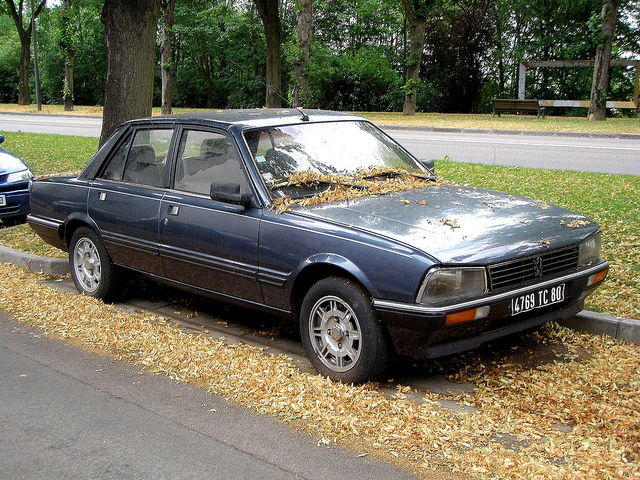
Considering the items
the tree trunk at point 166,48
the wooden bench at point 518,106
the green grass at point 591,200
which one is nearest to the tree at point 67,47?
the tree trunk at point 166,48

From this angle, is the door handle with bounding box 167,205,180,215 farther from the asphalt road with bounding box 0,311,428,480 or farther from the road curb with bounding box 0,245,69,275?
the road curb with bounding box 0,245,69,275

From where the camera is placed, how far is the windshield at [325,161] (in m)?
5.05

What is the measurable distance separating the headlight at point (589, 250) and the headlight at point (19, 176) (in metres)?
8.08

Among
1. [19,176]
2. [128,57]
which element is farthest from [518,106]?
[19,176]

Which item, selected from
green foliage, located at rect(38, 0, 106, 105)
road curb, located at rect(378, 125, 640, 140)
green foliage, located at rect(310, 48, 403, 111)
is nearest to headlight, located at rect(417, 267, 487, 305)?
road curb, located at rect(378, 125, 640, 140)

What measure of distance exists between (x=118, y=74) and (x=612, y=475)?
764cm

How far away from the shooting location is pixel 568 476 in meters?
3.24

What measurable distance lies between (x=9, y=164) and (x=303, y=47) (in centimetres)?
1464

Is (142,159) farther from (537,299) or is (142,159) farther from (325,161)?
(537,299)

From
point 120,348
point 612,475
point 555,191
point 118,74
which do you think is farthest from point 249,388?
point 555,191

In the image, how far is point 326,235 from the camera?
441 cm

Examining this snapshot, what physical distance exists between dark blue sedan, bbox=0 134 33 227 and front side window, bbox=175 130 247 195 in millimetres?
5340

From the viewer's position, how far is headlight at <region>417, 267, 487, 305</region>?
397cm

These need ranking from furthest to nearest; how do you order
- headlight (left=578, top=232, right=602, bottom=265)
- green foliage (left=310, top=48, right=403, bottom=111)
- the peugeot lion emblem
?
green foliage (left=310, top=48, right=403, bottom=111), headlight (left=578, top=232, right=602, bottom=265), the peugeot lion emblem
